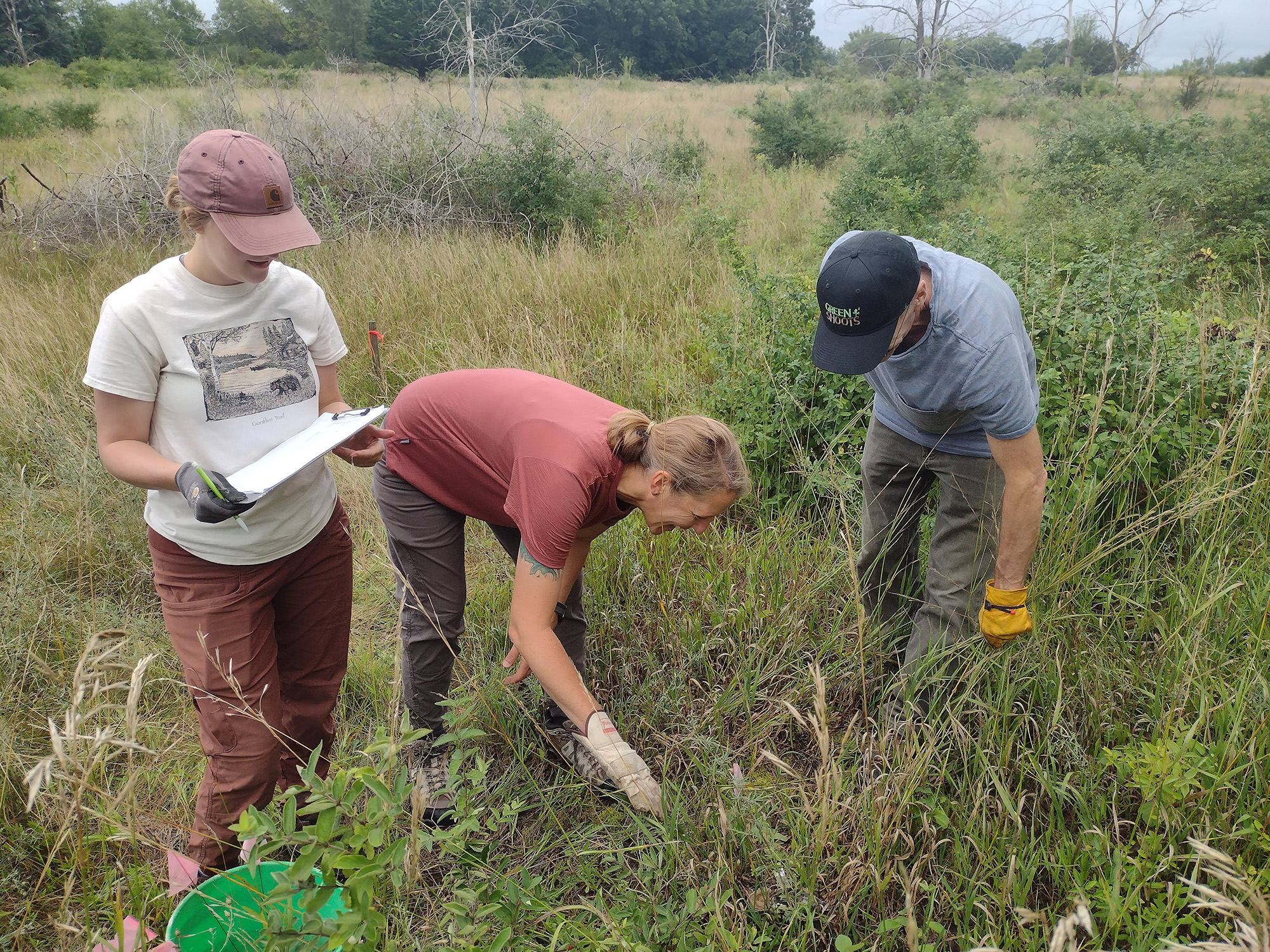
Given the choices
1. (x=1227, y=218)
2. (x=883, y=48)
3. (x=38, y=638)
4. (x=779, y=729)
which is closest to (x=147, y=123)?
(x=38, y=638)

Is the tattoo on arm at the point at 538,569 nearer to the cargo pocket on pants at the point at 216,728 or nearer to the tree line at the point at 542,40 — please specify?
the cargo pocket on pants at the point at 216,728

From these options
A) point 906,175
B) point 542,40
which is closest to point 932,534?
point 906,175

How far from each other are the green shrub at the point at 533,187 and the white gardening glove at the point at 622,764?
722cm

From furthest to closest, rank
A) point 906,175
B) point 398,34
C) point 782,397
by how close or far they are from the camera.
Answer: point 398,34
point 906,175
point 782,397

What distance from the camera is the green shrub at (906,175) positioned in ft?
23.5

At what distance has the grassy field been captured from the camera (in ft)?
5.59

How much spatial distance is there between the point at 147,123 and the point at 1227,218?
11599 millimetres

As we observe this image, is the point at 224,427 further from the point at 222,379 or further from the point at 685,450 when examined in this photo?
the point at 685,450

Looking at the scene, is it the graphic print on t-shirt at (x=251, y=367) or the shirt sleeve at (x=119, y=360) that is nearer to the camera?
the shirt sleeve at (x=119, y=360)

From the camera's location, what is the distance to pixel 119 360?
175cm

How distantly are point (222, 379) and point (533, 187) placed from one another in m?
7.31

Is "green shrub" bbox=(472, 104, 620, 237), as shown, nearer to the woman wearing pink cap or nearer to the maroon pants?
the woman wearing pink cap

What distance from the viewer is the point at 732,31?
50125 millimetres

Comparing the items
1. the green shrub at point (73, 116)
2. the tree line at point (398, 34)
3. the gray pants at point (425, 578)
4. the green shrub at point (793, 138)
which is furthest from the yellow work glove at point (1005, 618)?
the green shrub at point (73, 116)
